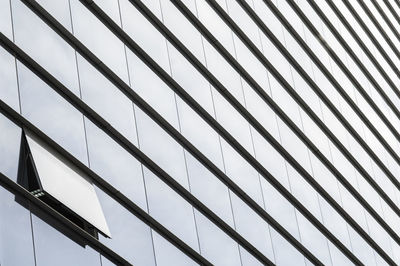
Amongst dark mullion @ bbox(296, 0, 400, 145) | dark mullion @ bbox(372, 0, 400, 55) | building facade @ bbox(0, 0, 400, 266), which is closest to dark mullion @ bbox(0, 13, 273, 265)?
building facade @ bbox(0, 0, 400, 266)

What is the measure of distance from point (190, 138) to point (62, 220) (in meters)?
8.11

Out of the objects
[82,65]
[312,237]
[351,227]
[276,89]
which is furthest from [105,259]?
[351,227]

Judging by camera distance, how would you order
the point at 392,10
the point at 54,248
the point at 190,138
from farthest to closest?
the point at 392,10 < the point at 190,138 < the point at 54,248

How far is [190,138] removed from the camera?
26547 millimetres

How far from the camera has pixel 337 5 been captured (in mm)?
45469

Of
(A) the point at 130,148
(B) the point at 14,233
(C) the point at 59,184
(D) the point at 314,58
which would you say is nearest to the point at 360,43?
(D) the point at 314,58

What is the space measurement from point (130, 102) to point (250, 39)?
35.6 ft

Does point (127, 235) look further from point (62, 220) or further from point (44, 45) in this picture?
point (44, 45)

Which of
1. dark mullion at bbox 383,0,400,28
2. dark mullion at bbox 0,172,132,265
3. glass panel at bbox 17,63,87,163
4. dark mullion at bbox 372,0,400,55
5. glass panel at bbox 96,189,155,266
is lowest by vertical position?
dark mullion at bbox 0,172,132,265

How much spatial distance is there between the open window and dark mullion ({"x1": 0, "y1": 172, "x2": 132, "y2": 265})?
0.72ft

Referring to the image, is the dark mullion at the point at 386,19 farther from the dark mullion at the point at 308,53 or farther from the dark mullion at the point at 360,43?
the dark mullion at the point at 308,53

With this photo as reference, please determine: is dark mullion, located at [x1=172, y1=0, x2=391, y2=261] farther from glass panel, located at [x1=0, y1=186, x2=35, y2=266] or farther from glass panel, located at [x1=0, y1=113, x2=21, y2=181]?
glass panel, located at [x1=0, y1=186, x2=35, y2=266]

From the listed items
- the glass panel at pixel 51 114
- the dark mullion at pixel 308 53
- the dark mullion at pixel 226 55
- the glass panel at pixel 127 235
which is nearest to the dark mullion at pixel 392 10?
the dark mullion at pixel 308 53

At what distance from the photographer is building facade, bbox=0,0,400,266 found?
19.6 m
